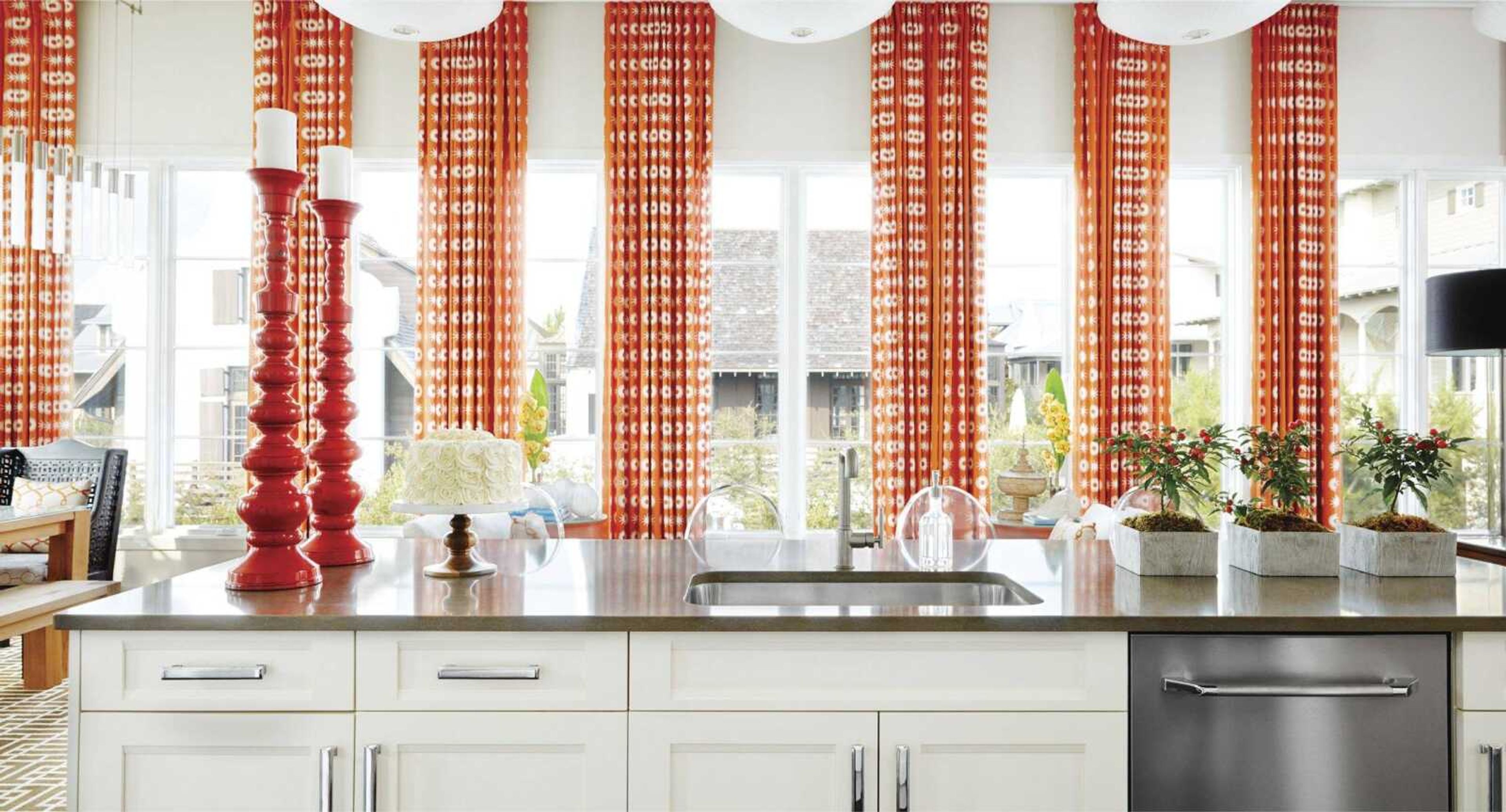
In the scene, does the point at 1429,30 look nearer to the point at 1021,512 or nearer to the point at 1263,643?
the point at 1021,512

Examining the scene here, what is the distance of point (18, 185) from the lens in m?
3.03

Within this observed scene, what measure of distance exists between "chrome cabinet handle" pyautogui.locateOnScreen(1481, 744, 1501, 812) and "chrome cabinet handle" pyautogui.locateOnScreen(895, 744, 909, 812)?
884mm

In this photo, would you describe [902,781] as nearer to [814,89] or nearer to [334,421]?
[334,421]

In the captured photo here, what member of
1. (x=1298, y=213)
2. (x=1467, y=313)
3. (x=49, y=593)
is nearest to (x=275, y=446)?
(x=49, y=593)

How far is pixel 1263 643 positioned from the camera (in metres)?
1.38

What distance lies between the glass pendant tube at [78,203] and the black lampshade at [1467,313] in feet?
16.3

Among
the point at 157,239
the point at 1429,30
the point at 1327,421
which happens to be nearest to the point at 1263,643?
the point at 1327,421

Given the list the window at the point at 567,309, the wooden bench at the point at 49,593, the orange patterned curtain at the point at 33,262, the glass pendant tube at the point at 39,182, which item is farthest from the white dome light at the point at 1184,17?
the orange patterned curtain at the point at 33,262

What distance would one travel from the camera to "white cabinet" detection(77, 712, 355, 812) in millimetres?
1369

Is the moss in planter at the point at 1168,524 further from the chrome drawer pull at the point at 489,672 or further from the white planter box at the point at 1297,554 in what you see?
the chrome drawer pull at the point at 489,672

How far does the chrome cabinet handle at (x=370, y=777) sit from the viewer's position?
1.37 metres

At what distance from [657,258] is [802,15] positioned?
2516 mm

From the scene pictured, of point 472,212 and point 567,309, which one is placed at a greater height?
point 472,212

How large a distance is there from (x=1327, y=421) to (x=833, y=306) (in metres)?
2.61
